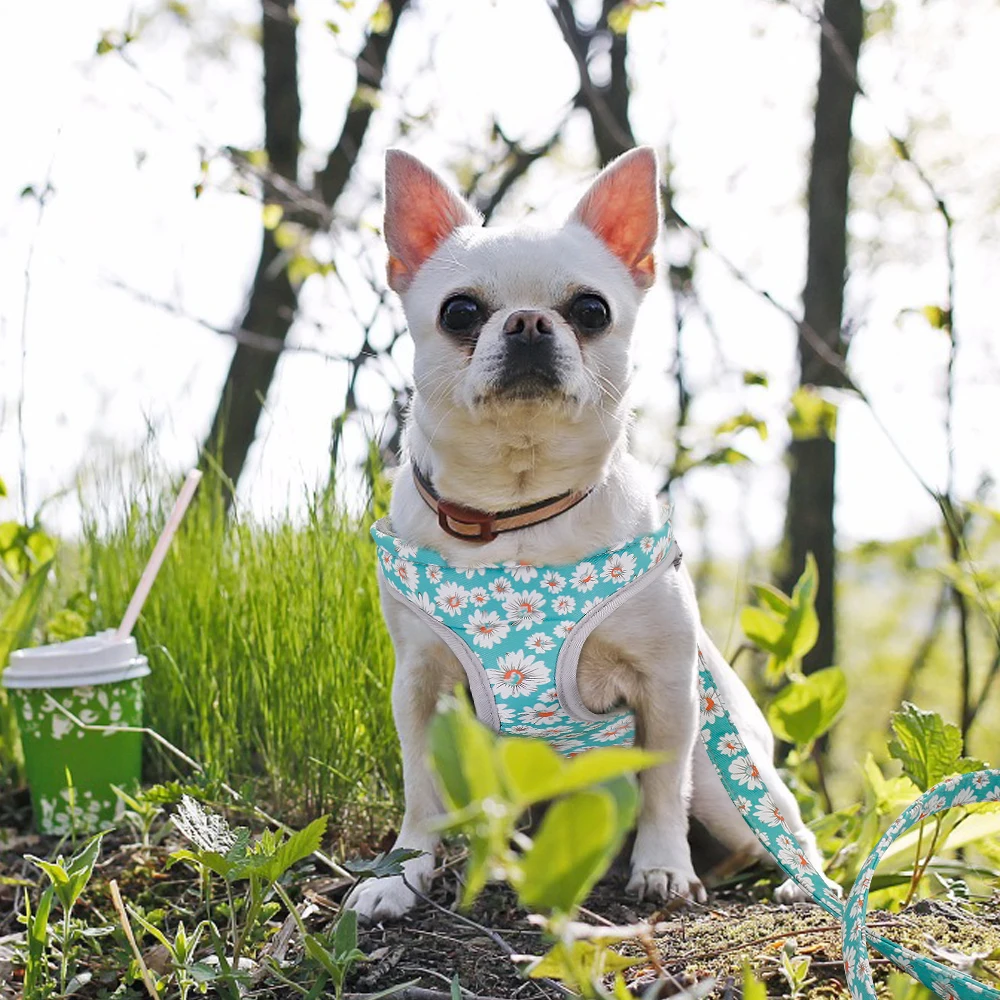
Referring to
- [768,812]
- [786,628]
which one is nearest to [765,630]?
[786,628]

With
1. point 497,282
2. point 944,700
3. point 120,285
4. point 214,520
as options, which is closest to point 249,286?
point 120,285

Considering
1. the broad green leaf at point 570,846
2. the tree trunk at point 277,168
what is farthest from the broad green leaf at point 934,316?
the tree trunk at point 277,168

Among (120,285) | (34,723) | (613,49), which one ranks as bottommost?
(34,723)

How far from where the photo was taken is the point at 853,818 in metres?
2.87

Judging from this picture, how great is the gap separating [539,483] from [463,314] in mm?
372

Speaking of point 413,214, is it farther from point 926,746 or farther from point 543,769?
point 543,769

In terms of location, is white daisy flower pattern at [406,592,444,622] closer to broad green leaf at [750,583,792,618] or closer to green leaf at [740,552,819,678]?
green leaf at [740,552,819,678]

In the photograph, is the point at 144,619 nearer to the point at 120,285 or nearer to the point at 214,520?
the point at 214,520

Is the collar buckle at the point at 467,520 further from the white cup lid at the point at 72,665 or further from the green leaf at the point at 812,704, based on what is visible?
the green leaf at the point at 812,704

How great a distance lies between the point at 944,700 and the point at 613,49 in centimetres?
988

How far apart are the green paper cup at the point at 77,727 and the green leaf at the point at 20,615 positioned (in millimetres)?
395

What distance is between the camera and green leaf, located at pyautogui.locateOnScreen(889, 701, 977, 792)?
1894 mm

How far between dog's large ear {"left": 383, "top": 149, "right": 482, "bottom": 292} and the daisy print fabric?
2.28 ft

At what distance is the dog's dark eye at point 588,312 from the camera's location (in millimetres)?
2066
